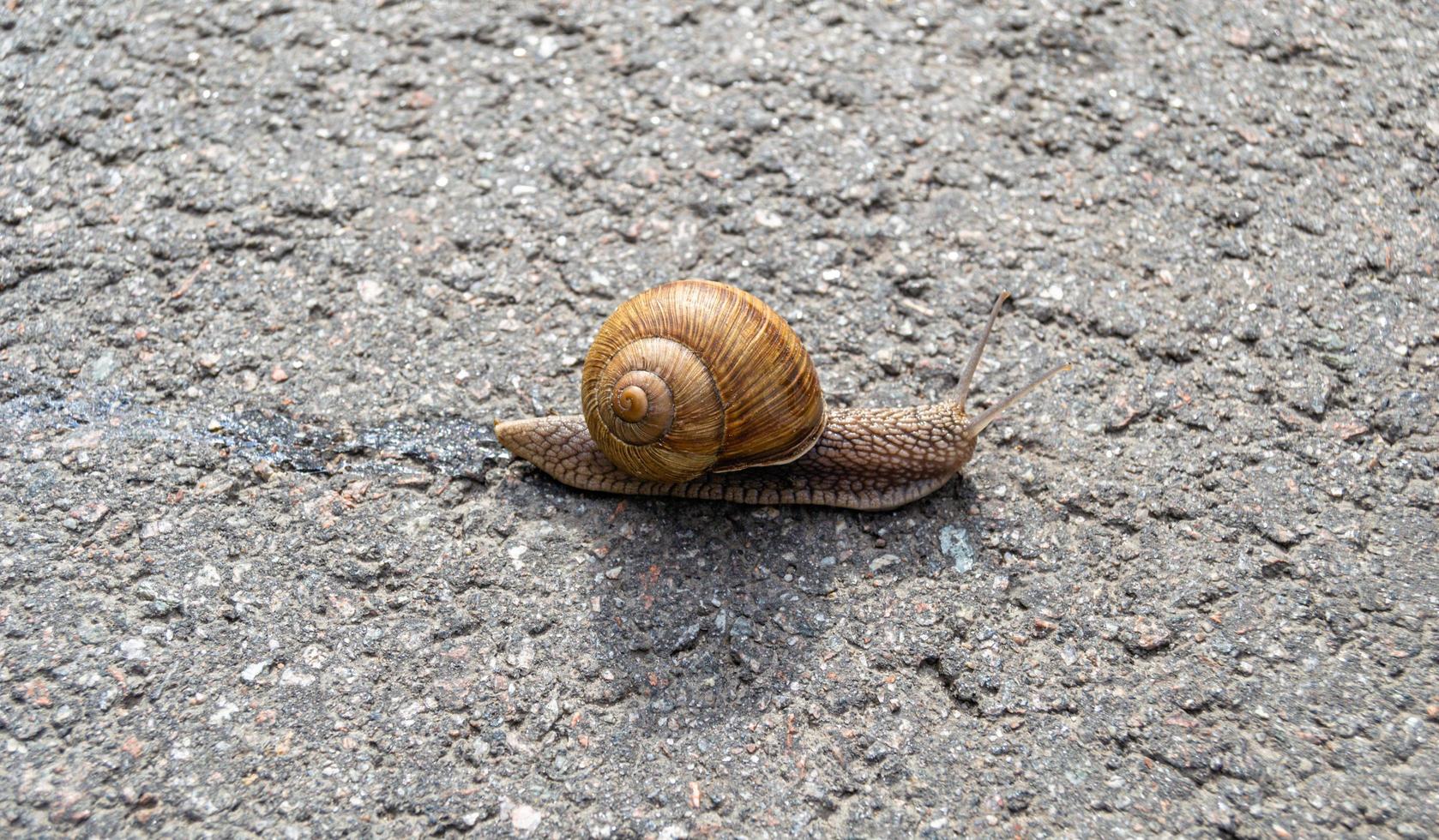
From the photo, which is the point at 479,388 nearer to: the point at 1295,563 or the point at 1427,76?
the point at 1295,563

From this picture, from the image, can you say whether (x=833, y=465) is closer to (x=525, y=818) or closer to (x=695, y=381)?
(x=695, y=381)

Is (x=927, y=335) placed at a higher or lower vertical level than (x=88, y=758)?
→ higher

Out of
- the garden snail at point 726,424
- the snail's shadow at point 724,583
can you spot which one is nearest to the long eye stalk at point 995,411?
the garden snail at point 726,424

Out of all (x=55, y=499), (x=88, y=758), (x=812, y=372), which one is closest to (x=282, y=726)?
(x=88, y=758)

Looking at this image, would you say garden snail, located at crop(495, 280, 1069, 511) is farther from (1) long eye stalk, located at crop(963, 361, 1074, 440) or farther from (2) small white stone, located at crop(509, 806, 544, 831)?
(2) small white stone, located at crop(509, 806, 544, 831)

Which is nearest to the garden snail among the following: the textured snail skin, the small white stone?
the textured snail skin

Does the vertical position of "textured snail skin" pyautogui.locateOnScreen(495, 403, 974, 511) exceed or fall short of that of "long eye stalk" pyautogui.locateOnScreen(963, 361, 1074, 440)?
it falls short

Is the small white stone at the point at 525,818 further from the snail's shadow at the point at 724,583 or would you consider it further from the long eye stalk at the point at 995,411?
the long eye stalk at the point at 995,411
